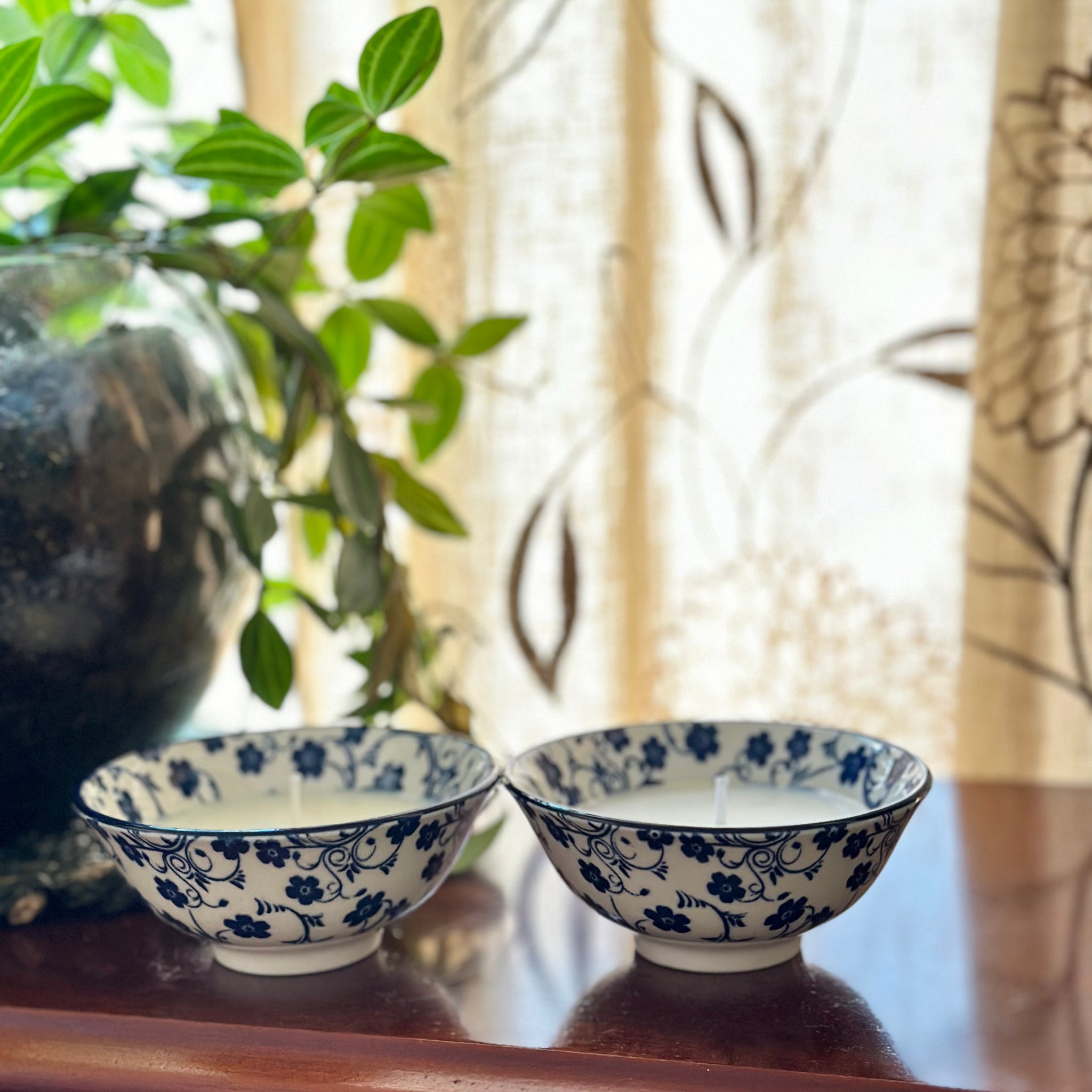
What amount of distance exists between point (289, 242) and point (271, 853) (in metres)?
0.32

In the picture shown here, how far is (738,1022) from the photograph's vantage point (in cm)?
37

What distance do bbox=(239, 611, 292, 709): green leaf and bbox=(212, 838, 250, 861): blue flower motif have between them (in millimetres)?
141

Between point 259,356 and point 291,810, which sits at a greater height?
point 259,356

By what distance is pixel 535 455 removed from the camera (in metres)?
0.78

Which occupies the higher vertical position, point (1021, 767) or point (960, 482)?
point (960, 482)

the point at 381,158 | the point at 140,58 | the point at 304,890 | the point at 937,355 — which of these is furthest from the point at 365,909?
the point at 937,355

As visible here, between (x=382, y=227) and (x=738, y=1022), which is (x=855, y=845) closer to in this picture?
(x=738, y=1022)

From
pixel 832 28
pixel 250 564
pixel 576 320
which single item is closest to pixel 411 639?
pixel 250 564

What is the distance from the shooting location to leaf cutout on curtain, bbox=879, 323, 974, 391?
0.71 m

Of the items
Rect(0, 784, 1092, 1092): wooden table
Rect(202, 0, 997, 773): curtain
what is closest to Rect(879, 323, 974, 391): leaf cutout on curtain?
Rect(202, 0, 997, 773): curtain

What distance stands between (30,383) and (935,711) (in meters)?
0.54

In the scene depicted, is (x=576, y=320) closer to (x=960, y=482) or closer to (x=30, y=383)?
(x=960, y=482)

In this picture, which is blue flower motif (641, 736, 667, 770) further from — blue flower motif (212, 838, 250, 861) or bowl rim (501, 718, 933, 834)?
blue flower motif (212, 838, 250, 861)

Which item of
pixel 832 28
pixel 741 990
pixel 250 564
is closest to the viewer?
pixel 741 990
